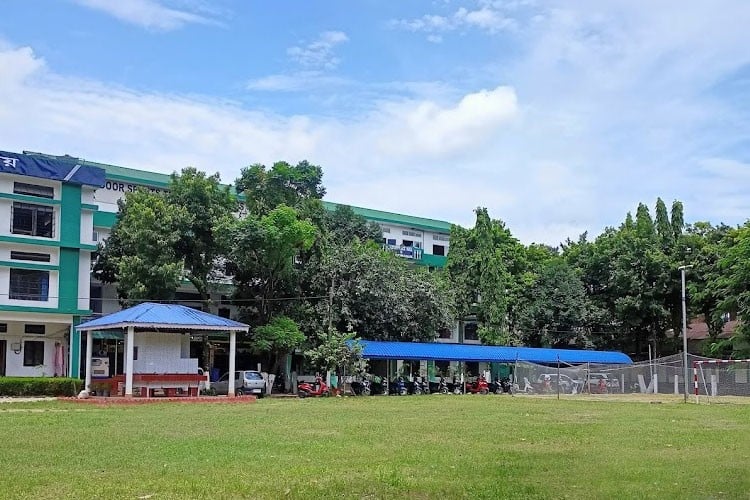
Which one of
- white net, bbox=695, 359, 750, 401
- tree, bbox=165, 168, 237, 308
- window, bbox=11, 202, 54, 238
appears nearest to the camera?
white net, bbox=695, 359, 750, 401

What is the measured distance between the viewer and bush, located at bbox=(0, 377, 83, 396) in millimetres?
32875

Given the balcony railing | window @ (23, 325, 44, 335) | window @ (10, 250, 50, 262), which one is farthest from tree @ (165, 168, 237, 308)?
the balcony railing

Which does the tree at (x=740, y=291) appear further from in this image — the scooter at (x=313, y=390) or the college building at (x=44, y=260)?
the college building at (x=44, y=260)

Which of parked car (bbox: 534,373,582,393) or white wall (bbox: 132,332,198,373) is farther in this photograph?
parked car (bbox: 534,373,582,393)

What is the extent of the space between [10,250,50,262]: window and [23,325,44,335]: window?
3.43m

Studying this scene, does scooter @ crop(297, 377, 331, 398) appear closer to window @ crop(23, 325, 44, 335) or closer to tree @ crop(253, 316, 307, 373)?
tree @ crop(253, 316, 307, 373)

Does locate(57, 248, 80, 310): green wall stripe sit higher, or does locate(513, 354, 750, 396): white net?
locate(57, 248, 80, 310): green wall stripe

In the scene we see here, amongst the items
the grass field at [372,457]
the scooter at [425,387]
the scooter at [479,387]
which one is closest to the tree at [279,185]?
the scooter at [425,387]

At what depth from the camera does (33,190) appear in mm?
39406

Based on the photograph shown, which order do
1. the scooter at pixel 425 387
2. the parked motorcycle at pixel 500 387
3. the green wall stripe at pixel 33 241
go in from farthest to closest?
the parked motorcycle at pixel 500 387 < the scooter at pixel 425 387 < the green wall stripe at pixel 33 241

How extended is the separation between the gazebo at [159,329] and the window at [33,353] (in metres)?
8.66

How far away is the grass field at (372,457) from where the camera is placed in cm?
938

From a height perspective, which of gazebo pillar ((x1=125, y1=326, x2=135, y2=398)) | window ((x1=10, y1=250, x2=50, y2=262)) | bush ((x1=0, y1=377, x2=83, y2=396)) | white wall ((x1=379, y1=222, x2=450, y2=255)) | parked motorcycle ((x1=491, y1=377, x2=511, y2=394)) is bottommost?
parked motorcycle ((x1=491, y1=377, x2=511, y2=394))

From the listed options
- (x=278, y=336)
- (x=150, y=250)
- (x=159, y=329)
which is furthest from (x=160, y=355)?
(x=278, y=336)
